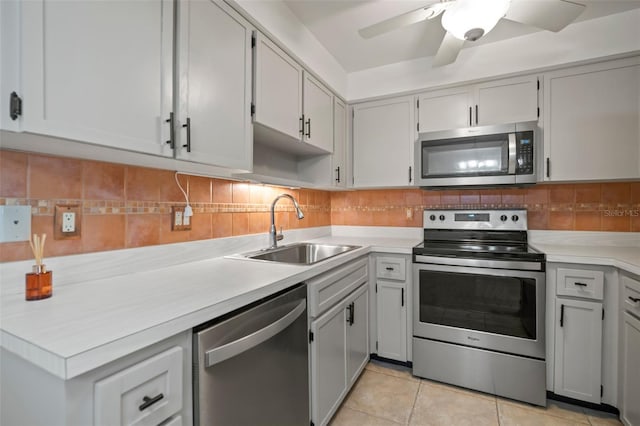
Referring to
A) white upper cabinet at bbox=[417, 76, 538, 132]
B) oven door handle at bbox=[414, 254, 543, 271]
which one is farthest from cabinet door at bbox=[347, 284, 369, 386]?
white upper cabinet at bbox=[417, 76, 538, 132]

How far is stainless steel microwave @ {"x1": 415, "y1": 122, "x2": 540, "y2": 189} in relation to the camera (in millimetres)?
2027

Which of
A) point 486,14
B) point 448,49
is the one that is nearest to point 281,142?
point 448,49

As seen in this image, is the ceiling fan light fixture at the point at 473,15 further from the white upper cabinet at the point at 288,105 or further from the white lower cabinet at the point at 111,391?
the white lower cabinet at the point at 111,391

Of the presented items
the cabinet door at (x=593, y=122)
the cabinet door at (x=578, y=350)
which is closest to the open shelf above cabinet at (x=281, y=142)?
the cabinet door at (x=593, y=122)

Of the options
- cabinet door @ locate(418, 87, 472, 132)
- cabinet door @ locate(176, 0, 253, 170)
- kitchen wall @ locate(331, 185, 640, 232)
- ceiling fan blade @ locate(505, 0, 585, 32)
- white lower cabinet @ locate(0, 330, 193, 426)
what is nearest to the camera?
white lower cabinet @ locate(0, 330, 193, 426)

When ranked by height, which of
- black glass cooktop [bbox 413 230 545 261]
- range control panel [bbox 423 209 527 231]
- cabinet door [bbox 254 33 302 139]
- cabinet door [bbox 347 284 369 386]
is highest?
cabinet door [bbox 254 33 302 139]

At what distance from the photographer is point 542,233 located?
7.51ft

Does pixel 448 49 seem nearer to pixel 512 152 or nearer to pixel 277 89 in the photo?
pixel 512 152

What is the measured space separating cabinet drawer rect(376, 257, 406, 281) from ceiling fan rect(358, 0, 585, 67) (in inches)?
56.5

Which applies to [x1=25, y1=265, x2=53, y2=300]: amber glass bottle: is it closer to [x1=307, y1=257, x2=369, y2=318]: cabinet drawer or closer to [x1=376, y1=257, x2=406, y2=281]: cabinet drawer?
[x1=307, y1=257, x2=369, y2=318]: cabinet drawer

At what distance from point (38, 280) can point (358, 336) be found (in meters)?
1.68

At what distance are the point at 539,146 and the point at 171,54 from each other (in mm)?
2278

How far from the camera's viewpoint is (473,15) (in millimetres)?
1331

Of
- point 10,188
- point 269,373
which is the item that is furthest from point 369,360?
point 10,188
